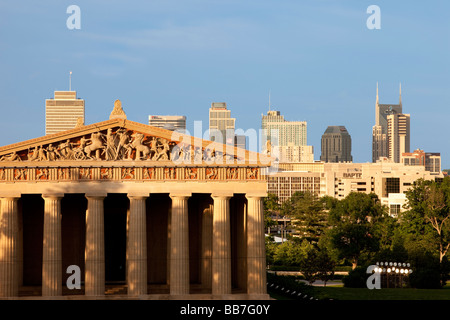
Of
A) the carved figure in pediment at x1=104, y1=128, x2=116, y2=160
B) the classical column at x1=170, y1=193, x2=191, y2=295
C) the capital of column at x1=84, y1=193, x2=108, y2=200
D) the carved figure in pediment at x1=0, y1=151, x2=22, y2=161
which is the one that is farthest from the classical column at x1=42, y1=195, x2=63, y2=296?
the classical column at x1=170, y1=193, x2=191, y2=295

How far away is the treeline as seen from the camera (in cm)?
11112

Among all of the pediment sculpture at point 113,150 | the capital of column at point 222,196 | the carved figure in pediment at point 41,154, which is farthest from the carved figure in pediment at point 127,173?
the capital of column at point 222,196

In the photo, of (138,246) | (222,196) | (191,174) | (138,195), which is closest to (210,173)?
(191,174)

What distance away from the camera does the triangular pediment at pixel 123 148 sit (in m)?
72.6

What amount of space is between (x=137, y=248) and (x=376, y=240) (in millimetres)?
78872

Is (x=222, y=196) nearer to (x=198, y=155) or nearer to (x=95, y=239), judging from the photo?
(x=198, y=155)

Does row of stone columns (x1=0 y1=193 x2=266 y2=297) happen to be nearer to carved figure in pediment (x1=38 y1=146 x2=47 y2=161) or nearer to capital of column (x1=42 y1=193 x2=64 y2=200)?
capital of column (x1=42 y1=193 x2=64 y2=200)

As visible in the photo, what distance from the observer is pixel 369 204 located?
523ft

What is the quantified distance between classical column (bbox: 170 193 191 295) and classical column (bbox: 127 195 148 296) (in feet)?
6.43

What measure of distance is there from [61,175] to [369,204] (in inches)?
3676

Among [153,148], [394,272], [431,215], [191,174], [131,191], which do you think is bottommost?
[394,272]

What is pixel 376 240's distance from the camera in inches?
5763
